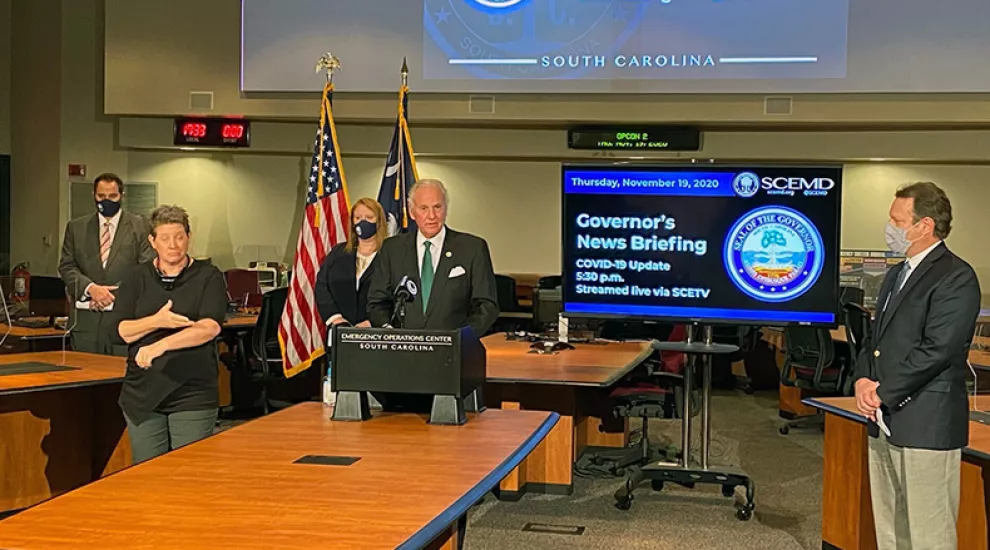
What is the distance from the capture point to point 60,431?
17.1 ft

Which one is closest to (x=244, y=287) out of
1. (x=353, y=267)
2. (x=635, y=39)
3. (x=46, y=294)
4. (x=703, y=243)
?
(x=46, y=294)

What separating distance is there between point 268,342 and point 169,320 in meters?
4.01

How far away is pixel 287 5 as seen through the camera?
10453 millimetres

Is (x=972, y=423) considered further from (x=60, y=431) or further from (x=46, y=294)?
(x=46, y=294)

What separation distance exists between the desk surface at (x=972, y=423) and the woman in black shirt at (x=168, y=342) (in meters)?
2.56

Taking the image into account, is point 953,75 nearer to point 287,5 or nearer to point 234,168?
point 287,5

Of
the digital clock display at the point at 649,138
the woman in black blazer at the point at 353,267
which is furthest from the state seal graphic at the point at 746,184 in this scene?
the digital clock display at the point at 649,138

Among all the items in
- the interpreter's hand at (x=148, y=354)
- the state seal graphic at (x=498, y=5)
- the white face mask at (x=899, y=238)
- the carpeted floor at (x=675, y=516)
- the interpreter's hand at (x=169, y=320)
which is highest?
the state seal graphic at (x=498, y=5)

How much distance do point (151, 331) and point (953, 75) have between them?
7.72m

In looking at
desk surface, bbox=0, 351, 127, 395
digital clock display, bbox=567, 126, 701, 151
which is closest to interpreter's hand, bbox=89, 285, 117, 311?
desk surface, bbox=0, 351, 127, 395

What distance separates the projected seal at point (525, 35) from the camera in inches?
386

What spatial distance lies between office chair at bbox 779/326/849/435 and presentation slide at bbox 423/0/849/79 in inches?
104

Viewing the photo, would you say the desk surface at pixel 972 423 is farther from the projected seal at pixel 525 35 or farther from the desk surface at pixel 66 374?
the projected seal at pixel 525 35

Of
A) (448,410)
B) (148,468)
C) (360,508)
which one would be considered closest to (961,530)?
(448,410)
